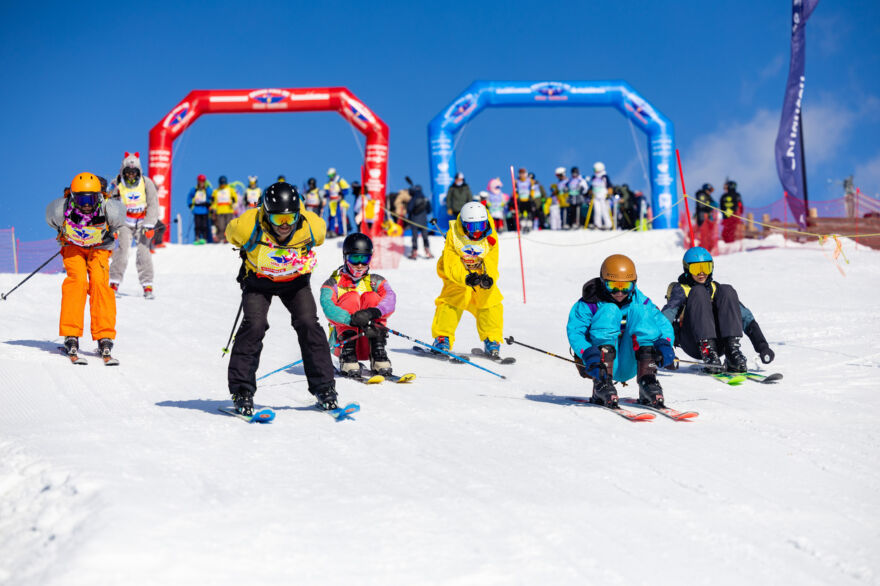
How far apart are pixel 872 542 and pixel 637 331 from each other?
2.59m

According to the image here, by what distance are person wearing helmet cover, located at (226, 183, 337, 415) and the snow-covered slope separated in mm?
308

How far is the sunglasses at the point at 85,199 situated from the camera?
7.52 meters

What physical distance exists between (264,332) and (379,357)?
2.11 meters

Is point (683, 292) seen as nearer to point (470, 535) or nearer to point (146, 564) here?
point (470, 535)

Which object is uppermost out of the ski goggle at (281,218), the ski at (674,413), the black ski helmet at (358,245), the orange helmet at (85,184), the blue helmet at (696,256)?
the orange helmet at (85,184)

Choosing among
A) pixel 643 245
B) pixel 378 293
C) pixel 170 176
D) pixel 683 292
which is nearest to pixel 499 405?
pixel 378 293

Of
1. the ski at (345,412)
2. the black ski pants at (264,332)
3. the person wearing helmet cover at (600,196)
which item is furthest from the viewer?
the person wearing helmet cover at (600,196)

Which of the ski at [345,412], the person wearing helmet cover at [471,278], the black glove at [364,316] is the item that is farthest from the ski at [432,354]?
the ski at [345,412]

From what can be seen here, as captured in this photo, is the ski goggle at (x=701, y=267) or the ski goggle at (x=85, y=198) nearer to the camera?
the ski goggle at (x=85, y=198)

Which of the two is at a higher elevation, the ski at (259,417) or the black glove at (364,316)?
the black glove at (364,316)

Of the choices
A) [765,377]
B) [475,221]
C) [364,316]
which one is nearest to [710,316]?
[765,377]

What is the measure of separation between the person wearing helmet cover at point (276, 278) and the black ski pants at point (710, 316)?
3602 millimetres

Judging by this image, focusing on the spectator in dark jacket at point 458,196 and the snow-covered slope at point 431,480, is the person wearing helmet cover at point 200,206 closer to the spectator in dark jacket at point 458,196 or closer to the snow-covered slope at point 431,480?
the spectator in dark jacket at point 458,196

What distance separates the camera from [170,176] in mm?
21906
